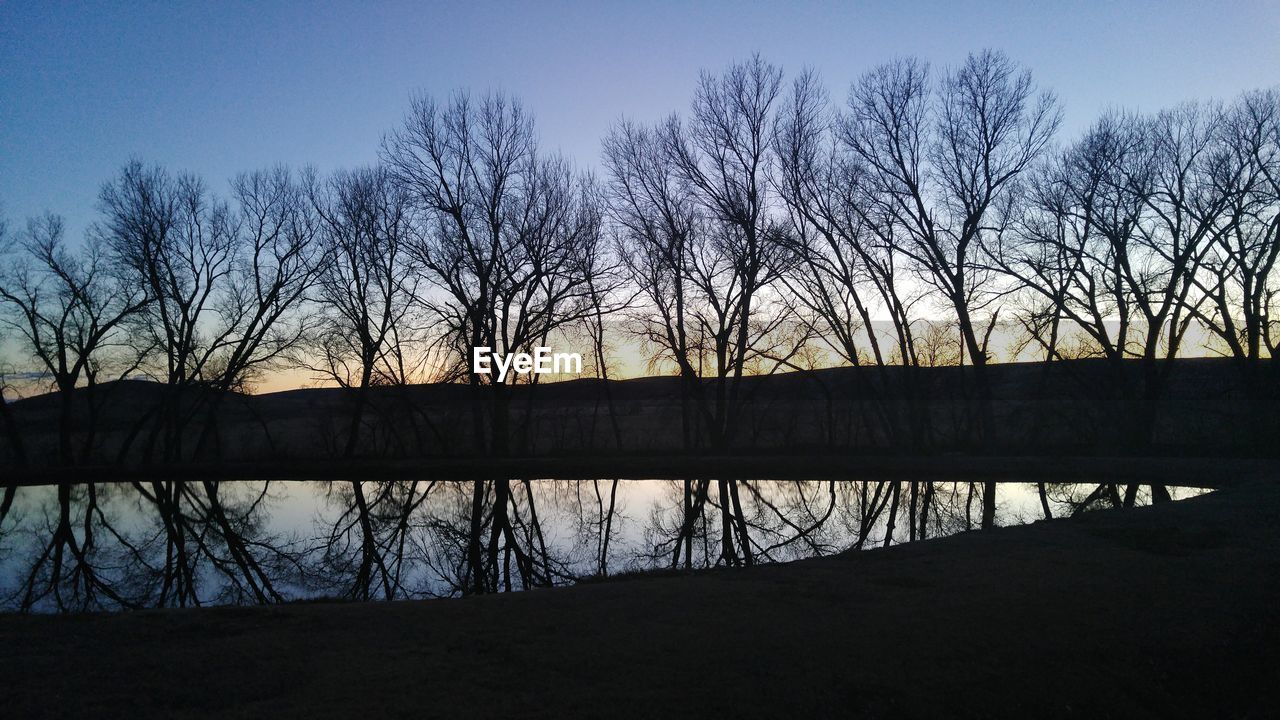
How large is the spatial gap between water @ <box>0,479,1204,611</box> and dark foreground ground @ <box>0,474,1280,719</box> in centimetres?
327

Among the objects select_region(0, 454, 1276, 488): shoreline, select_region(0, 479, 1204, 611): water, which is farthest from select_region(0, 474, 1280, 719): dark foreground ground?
select_region(0, 454, 1276, 488): shoreline

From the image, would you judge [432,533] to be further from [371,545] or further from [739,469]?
[739,469]

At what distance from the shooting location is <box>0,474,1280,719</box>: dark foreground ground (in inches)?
165

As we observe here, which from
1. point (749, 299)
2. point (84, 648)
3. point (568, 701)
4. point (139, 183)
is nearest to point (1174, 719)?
point (568, 701)

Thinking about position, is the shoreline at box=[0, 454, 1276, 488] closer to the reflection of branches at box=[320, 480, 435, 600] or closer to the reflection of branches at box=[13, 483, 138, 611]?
the reflection of branches at box=[320, 480, 435, 600]

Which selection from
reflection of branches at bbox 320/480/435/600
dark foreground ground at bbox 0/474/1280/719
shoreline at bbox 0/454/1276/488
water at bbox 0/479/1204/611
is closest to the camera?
dark foreground ground at bbox 0/474/1280/719

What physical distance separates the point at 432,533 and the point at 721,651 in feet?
33.0

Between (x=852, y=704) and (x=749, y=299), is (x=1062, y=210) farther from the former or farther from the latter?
(x=852, y=704)

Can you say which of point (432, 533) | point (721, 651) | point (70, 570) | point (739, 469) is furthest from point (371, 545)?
point (739, 469)

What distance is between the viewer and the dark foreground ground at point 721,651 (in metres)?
4.20

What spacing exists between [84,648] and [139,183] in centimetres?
3430

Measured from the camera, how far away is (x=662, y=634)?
5.44m

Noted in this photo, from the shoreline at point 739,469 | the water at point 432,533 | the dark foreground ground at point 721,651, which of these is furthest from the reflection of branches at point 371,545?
the shoreline at point 739,469

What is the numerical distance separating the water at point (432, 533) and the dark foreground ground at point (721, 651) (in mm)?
3265
